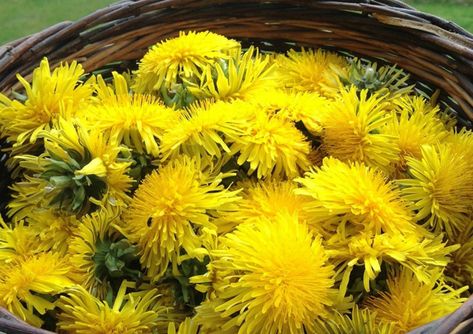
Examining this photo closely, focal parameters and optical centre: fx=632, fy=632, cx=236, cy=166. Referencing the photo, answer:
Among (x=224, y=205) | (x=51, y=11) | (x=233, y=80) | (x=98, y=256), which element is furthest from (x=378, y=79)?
(x=51, y=11)

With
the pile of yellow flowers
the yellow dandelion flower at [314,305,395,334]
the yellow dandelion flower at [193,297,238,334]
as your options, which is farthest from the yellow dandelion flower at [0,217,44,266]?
the yellow dandelion flower at [314,305,395,334]

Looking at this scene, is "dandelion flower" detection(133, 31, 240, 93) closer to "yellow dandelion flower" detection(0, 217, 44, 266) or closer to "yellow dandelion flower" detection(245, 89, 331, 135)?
"yellow dandelion flower" detection(245, 89, 331, 135)

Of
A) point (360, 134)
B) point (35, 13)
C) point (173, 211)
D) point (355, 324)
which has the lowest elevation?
point (355, 324)

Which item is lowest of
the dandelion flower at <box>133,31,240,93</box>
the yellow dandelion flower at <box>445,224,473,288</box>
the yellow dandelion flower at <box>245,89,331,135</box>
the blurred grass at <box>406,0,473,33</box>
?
the yellow dandelion flower at <box>445,224,473,288</box>

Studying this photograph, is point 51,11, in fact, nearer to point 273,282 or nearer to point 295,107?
point 295,107

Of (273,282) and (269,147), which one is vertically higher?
(269,147)

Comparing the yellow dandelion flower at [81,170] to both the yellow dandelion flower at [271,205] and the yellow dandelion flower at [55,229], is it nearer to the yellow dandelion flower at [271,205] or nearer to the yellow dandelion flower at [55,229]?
the yellow dandelion flower at [55,229]

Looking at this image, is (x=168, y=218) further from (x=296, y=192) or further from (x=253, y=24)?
(x=253, y=24)

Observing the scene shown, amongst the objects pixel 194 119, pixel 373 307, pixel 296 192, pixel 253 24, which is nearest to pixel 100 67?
pixel 253 24
